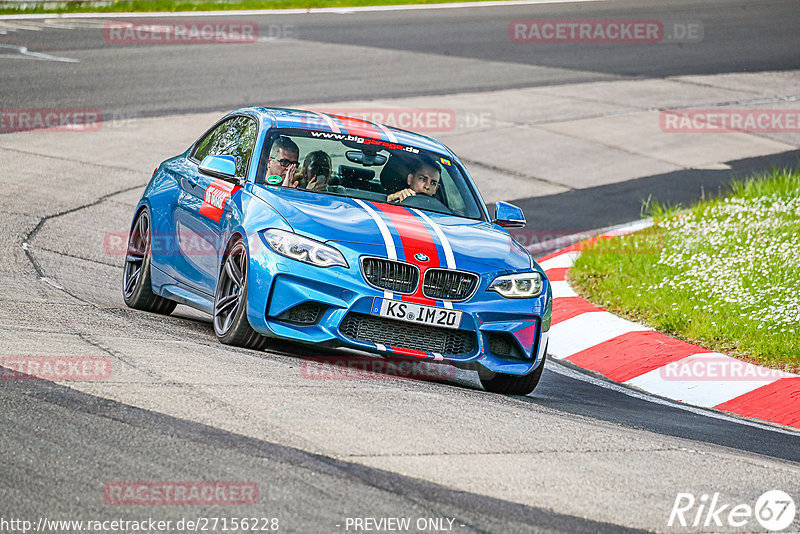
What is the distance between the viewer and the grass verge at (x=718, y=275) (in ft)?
29.3

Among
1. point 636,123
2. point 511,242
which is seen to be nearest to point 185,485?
point 511,242

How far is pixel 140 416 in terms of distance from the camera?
494cm

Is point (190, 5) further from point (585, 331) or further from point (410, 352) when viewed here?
point (410, 352)

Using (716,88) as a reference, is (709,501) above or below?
below

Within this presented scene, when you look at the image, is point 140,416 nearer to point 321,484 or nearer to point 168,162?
point 321,484

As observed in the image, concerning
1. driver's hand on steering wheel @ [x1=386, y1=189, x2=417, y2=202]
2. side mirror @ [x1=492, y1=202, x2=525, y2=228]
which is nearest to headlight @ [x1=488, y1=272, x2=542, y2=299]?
side mirror @ [x1=492, y1=202, x2=525, y2=228]

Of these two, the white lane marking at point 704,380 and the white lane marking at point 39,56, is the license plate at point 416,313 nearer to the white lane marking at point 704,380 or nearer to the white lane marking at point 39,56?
the white lane marking at point 704,380

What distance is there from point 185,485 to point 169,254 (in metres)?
4.28

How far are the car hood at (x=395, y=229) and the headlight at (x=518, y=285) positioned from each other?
7 cm

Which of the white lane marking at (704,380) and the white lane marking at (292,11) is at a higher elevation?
the white lane marking at (292,11)

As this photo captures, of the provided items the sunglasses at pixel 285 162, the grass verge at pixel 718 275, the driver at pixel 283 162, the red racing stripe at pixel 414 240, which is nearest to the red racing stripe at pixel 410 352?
the red racing stripe at pixel 414 240

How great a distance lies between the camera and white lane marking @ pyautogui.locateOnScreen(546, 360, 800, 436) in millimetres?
7316

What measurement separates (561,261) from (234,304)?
527 centimetres

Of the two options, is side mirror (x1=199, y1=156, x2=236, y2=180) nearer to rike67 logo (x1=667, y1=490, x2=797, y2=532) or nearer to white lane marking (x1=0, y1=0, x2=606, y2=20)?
rike67 logo (x1=667, y1=490, x2=797, y2=532)
